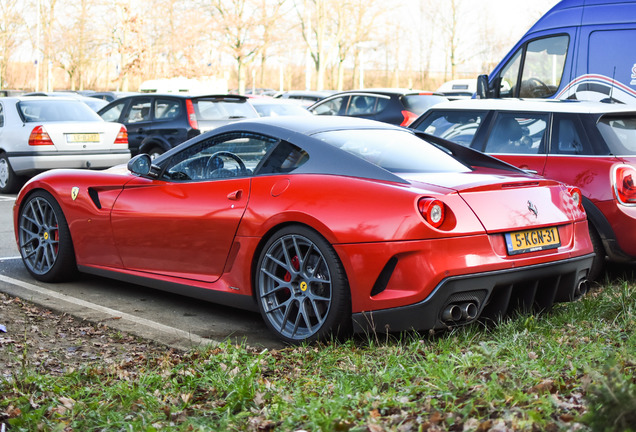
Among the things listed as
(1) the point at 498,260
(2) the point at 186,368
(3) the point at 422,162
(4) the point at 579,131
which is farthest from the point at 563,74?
(2) the point at 186,368

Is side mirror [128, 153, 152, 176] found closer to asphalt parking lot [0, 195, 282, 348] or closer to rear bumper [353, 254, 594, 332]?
asphalt parking lot [0, 195, 282, 348]

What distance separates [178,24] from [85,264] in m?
45.5

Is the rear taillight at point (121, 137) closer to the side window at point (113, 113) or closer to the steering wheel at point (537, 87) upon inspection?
the side window at point (113, 113)

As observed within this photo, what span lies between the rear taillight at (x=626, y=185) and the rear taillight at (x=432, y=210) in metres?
2.31

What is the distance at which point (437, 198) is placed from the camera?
175 inches

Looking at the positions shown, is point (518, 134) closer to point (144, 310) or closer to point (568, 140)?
point (568, 140)

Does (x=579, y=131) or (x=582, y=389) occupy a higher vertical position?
(x=579, y=131)

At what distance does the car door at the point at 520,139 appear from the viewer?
Result: 264 inches

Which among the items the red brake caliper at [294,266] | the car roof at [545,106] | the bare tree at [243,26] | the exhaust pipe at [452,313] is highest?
the bare tree at [243,26]

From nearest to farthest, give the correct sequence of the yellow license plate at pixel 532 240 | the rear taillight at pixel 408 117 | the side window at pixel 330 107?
the yellow license plate at pixel 532 240 < the rear taillight at pixel 408 117 < the side window at pixel 330 107

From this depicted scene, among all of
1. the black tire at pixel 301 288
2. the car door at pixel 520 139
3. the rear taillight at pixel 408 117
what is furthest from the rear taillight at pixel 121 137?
the black tire at pixel 301 288

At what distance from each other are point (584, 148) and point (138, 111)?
10256mm

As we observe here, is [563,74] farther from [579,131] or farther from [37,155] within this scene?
[37,155]

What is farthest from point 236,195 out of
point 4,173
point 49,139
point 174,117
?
point 174,117
